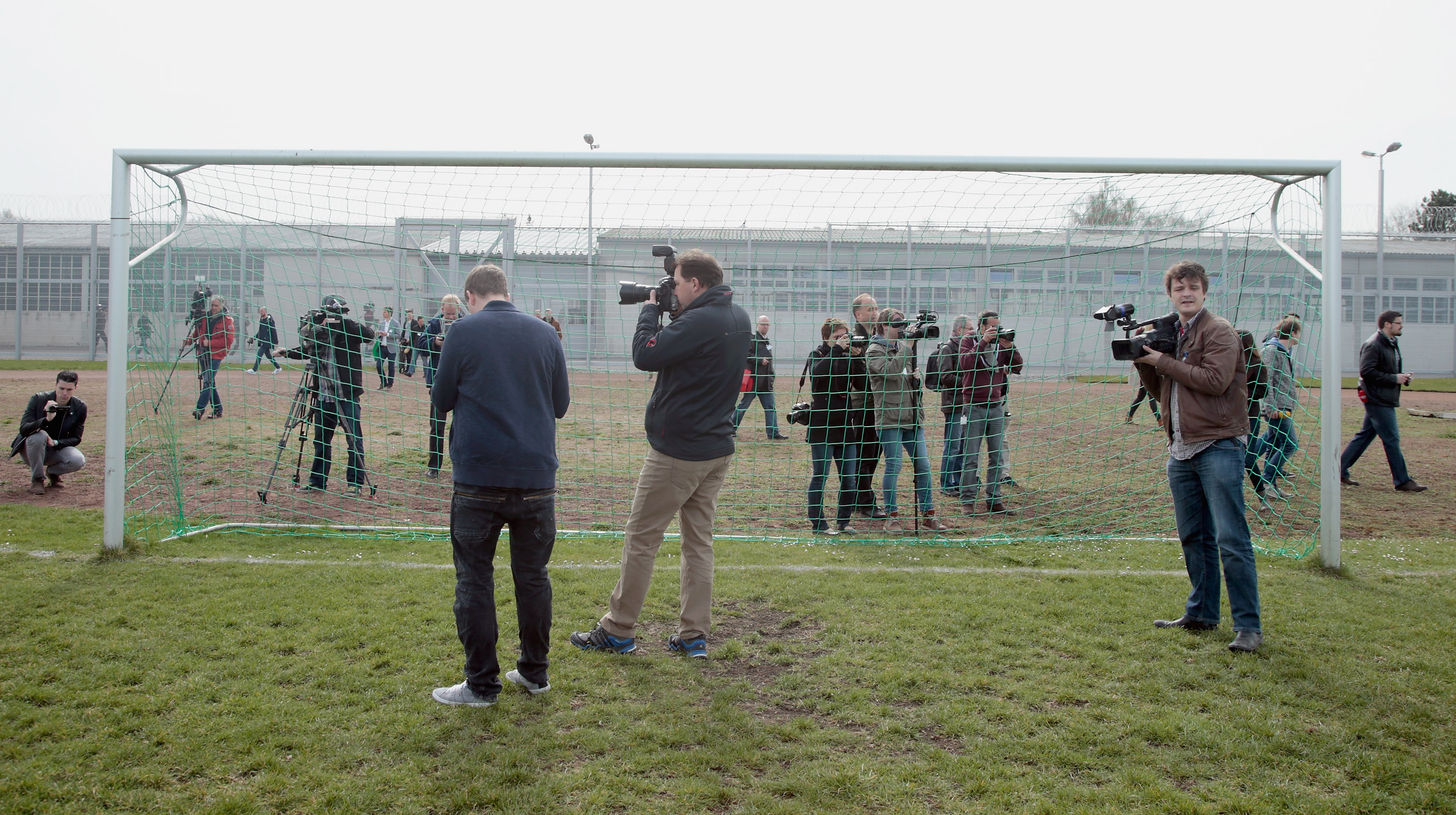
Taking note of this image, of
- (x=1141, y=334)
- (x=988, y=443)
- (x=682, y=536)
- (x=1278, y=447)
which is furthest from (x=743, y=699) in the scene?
(x=1278, y=447)

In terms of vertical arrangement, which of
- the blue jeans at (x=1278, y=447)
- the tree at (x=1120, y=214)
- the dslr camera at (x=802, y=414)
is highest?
the tree at (x=1120, y=214)

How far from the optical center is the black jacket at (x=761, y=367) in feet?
35.1

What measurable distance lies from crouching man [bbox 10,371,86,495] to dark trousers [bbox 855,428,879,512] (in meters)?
7.01

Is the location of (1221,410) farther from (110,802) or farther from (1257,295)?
(110,802)

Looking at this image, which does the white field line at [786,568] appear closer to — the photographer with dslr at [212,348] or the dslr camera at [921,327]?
the dslr camera at [921,327]

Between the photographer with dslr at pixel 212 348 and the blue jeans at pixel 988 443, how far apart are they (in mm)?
8031

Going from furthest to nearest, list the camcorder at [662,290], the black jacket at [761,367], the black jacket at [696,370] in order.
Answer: the black jacket at [761,367] → the camcorder at [662,290] → the black jacket at [696,370]

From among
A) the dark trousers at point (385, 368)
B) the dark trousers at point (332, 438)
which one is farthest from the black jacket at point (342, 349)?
the dark trousers at point (385, 368)

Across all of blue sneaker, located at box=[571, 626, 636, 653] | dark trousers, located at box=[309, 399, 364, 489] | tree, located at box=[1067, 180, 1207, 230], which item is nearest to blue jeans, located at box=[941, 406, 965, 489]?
tree, located at box=[1067, 180, 1207, 230]

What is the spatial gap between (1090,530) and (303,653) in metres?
6.01

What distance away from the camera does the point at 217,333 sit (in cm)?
1066

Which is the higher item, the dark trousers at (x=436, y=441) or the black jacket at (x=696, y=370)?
the black jacket at (x=696, y=370)

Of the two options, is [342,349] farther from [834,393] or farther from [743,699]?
[743,699]

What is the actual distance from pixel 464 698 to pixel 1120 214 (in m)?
7.07
